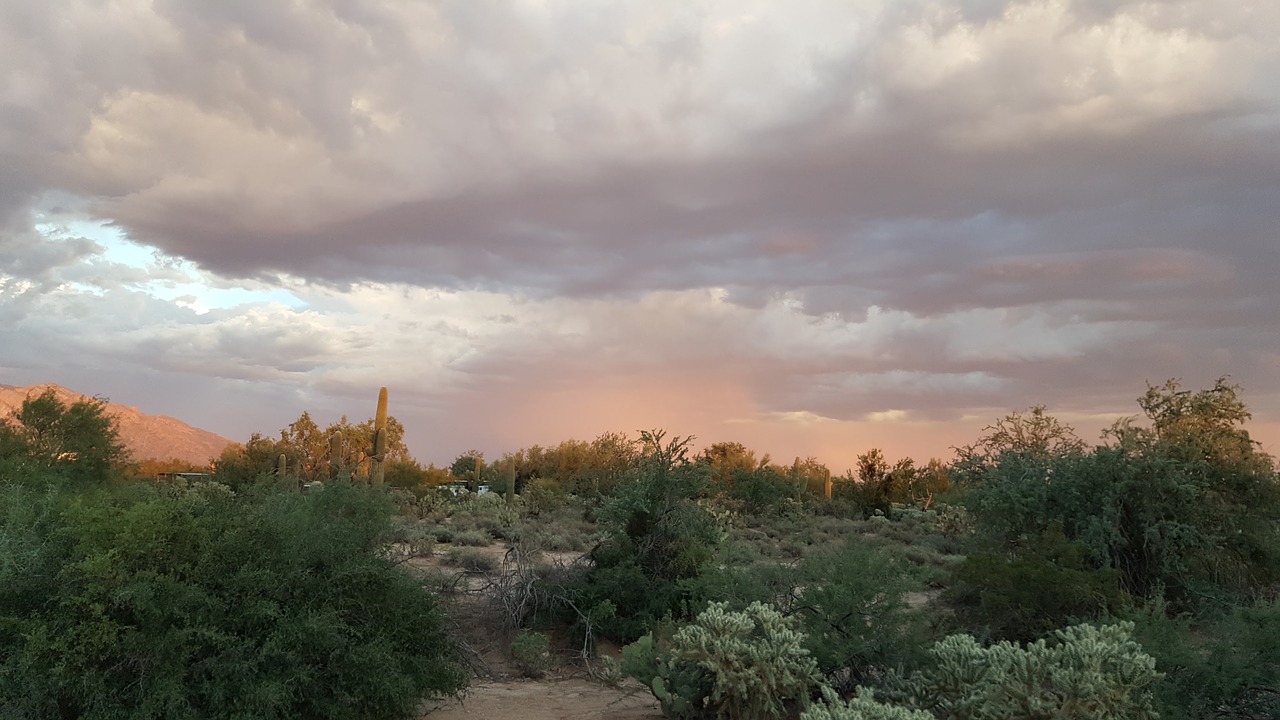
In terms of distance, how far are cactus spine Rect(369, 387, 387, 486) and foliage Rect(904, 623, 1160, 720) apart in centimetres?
2277

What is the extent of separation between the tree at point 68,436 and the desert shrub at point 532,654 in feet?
50.0

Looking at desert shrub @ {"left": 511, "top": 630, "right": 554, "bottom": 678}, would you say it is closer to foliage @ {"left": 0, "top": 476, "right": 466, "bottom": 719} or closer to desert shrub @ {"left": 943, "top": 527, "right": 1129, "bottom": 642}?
foliage @ {"left": 0, "top": 476, "right": 466, "bottom": 719}

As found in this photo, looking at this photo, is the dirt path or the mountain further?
the mountain

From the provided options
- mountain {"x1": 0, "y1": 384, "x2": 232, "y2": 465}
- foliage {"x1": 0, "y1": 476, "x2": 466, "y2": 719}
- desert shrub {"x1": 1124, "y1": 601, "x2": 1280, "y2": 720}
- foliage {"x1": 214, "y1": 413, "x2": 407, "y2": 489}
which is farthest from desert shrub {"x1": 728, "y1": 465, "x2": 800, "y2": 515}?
mountain {"x1": 0, "y1": 384, "x2": 232, "y2": 465}

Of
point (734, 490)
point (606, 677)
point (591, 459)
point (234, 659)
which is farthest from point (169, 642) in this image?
point (591, 459)

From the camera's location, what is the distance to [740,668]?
24.9 ft

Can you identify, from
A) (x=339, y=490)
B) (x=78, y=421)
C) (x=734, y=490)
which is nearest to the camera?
(x=339, y=490)

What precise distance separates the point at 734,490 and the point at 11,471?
23.6 metres

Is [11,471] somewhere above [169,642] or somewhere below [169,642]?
above

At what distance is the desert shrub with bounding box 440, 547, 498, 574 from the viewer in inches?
620

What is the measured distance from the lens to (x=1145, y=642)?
27.6 ft

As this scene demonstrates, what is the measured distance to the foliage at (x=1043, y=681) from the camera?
6.68 m

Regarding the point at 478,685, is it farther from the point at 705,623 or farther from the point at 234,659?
the point at 705,623

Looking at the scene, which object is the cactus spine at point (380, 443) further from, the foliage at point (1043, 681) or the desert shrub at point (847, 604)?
the foliage at point (1043, 681)
